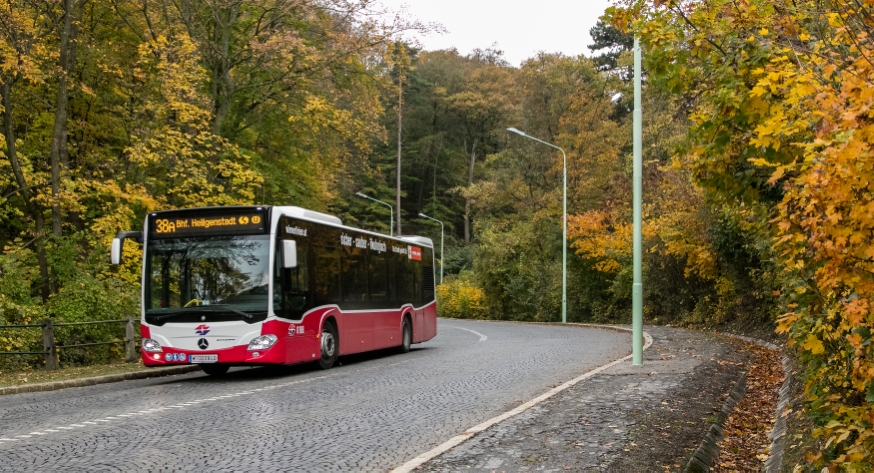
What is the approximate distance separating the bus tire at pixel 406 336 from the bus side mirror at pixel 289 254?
7.72 m

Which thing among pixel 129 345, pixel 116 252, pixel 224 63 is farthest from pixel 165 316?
pixel 224 63

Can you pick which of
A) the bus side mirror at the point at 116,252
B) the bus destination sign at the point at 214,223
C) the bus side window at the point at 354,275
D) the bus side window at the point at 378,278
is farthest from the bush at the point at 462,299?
the bus side mirror at the point at 116,252

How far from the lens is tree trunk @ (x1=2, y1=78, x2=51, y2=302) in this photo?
67.1 feet

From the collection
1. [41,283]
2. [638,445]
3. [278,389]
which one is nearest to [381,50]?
[41,283]

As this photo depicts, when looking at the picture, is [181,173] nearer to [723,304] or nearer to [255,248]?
[255,248]

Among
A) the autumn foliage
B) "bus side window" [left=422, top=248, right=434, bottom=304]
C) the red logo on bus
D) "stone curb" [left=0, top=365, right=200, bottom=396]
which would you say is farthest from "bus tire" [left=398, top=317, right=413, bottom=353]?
the autumn foliage

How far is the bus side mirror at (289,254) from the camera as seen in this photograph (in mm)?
14680

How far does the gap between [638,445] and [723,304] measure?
25.0 metres

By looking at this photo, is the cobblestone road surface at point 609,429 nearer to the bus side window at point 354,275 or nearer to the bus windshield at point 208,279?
the bus windshield at point 208,279

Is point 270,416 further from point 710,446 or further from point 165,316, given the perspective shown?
point 165,316

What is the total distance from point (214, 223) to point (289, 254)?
1.58 m

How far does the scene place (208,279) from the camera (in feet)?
48.6

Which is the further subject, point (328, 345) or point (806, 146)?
point (328, 345)

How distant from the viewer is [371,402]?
1143 centimetres
